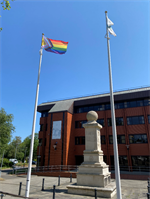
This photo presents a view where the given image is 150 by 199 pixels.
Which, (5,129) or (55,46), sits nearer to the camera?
(55,46)

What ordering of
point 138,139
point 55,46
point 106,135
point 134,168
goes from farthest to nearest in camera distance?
point 106,135 < point 138,139 < point 134,168 < point 55,46

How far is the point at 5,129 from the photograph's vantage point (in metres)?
25.3

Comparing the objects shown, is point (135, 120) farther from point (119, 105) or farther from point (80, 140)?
point (80, 140)

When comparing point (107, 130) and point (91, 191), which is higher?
point (107, 130)

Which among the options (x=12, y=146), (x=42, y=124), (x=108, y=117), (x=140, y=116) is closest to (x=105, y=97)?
(x=108, y=117)

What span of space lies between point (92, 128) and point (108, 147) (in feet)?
52.8

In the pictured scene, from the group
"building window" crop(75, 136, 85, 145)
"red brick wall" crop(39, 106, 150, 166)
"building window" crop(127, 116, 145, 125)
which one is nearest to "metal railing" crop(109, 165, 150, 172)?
"red brick wall" crop(39, 106, 150, 166)

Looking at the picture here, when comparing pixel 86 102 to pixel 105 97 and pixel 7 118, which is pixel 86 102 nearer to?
pixel 105 97

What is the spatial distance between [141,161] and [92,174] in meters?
16.9

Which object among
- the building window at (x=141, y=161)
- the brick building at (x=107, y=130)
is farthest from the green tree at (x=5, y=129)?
the building window at (x=141, y=161)

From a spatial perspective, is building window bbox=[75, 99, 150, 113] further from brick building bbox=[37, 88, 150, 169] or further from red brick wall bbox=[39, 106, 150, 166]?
red brick wall bbox=[39, 106, 150, 166]

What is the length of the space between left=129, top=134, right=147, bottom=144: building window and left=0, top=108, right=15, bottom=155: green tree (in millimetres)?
20890

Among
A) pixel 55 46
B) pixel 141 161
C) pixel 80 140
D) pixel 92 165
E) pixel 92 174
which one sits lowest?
pixel 141 161

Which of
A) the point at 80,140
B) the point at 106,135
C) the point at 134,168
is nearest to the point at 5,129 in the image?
the point at 80,140
